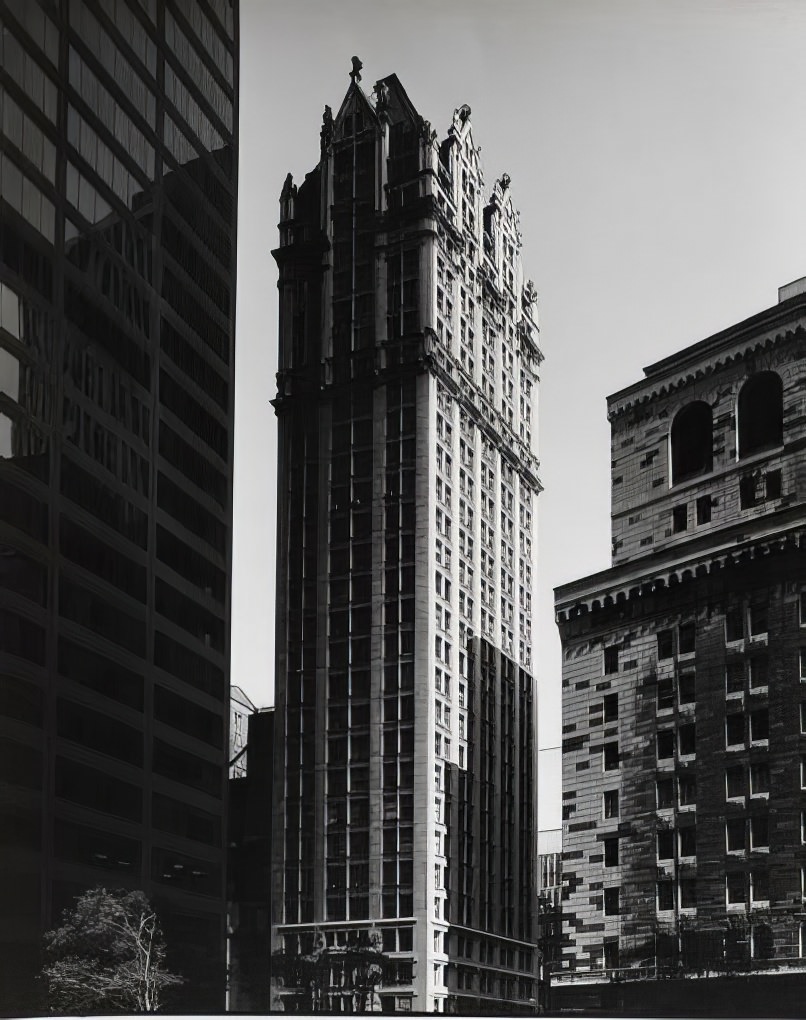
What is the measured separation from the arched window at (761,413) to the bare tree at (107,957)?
5039mm

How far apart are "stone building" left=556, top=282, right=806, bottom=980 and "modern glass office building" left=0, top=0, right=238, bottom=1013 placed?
2655 mm

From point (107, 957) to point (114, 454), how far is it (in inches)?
139

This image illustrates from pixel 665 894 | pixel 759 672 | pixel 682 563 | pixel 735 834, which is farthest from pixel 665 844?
pixel 682 563

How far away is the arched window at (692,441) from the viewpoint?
10.0 m

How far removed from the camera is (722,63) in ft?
35.1

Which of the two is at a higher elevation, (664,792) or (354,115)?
(354,115)

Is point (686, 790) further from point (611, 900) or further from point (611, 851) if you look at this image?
point (611, 900)

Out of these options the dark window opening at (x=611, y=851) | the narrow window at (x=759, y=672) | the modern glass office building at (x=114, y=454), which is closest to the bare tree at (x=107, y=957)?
the modern glass office building at (x=114, y=454)

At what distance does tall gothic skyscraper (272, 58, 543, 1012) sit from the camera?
388 inches

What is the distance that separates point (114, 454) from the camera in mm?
11406

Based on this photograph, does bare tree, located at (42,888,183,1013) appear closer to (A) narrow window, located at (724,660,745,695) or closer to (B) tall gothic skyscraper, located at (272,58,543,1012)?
(B) tall gothic skyscraper, located at (272,58,543,1012)

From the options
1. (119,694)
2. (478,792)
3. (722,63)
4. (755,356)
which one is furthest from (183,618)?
(722,63)

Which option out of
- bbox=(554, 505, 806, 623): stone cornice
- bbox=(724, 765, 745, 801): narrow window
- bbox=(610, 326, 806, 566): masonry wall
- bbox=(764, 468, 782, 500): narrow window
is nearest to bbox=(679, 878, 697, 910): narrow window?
bbox=(724, 765, 745, 801): narrow window

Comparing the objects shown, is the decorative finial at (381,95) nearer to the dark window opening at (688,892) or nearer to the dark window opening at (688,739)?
the dark window opening at (688,739)
